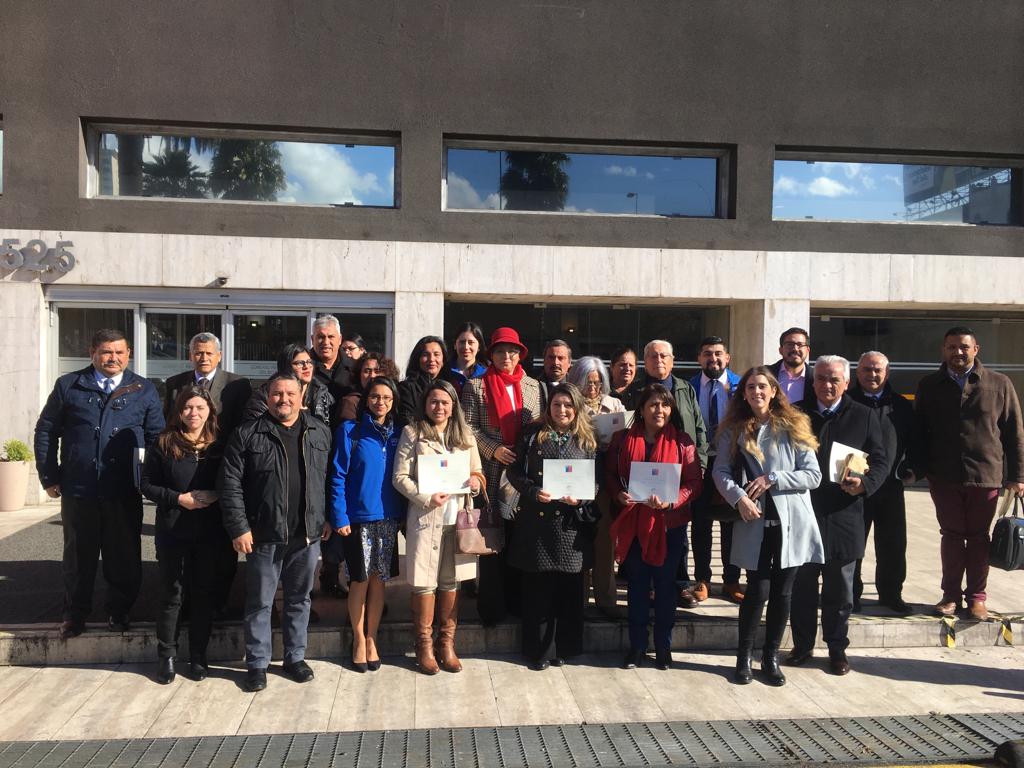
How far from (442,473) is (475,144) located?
712 centimetres

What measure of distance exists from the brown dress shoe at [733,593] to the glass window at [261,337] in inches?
267

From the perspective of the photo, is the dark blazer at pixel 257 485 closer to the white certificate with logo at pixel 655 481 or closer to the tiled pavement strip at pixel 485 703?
the tiled pavement strip at pixel 485 703

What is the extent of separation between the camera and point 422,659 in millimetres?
4926

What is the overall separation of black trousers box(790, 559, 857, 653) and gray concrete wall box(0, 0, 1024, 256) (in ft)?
21.7

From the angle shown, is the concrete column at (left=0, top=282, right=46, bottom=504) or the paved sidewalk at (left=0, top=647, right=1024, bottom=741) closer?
the paved sidewalk at (left=0, top=647, right=1024, bottom=741)

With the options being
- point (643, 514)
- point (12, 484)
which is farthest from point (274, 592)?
point (12, 484)

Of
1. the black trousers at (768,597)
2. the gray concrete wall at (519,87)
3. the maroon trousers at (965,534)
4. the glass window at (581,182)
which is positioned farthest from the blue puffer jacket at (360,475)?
the glass window at (581,182)

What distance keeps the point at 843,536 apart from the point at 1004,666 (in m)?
1.62

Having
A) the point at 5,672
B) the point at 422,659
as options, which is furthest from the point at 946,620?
the point at 5,672

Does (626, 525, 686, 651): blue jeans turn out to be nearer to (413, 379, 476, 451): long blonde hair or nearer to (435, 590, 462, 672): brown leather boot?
(435, 590, 462, 672): brown leather boot

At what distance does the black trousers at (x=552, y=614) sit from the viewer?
501 cm

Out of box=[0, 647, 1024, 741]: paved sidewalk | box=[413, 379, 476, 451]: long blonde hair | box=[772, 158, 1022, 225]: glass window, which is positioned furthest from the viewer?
box=[772, 158, 1022, 225]: glass window

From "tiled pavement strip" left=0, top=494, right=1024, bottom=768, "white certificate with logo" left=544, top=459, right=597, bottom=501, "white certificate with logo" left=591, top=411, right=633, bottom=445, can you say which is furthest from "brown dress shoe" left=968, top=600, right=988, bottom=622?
"white certificate with logo" left=544, top=459, right=597, bottom=501

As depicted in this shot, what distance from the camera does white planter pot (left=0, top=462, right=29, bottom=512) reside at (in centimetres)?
942
